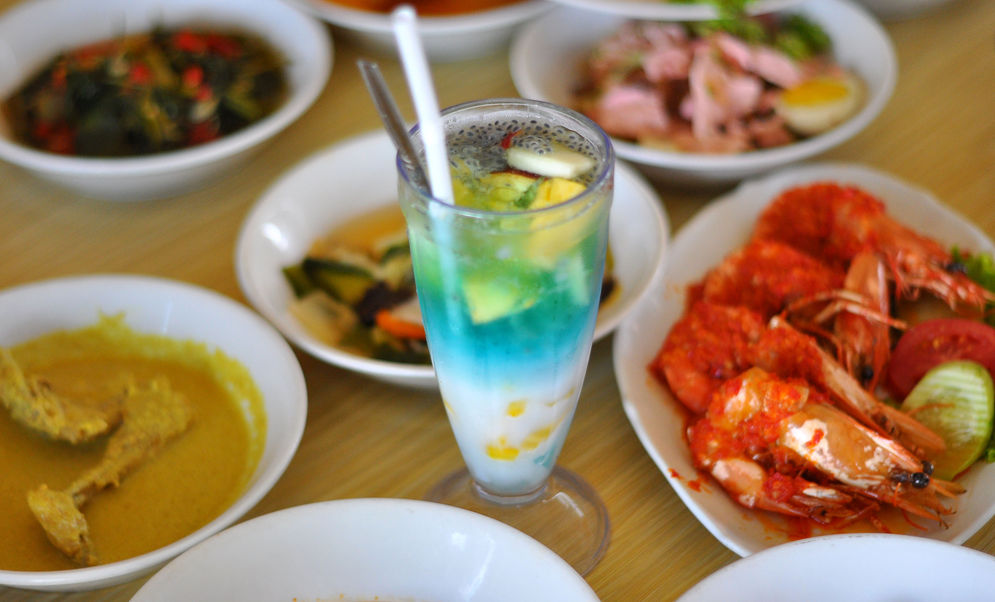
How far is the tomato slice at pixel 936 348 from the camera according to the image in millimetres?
1248

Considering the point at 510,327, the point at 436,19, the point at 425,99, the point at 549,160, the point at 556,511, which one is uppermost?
the point at 425,99

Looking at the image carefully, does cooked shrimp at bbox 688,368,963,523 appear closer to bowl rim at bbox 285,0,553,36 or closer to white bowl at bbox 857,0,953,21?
bowl rim at bbox 285,0,553,36

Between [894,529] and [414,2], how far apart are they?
5.52 ft

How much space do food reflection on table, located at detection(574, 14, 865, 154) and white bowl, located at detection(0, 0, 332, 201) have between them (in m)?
0.63

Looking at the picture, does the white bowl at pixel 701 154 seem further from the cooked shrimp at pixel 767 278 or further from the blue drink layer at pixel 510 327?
the blue drink layer at pixel 510 327

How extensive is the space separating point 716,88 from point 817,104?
210 mm

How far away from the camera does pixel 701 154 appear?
168 centimetres

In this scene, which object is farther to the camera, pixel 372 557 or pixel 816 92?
pixel 816 92

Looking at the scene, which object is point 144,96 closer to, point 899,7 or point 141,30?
point 141,30

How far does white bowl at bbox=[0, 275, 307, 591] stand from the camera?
3.96 ft

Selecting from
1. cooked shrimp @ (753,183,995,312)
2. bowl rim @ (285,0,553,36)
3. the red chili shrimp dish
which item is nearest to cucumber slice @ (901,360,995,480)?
the red chili shrimp dish

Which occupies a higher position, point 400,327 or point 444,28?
point 444,28

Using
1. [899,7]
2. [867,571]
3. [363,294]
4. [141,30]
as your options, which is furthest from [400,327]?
[899,7]

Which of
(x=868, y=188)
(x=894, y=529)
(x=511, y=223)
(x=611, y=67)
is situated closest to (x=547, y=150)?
(x=511, y=223)
